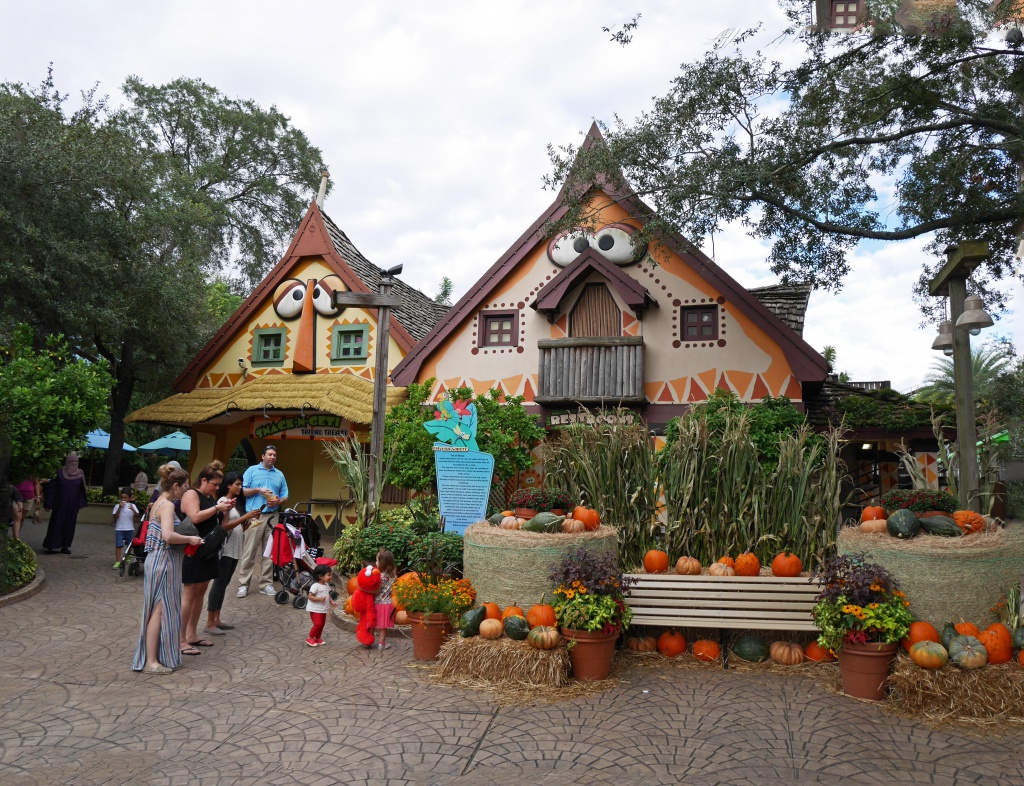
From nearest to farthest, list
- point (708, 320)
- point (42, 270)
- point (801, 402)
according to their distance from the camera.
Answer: point (801, 402) → point (708, 320) → point (42, 270)

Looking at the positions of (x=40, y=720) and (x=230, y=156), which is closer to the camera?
(x=40, y=720)

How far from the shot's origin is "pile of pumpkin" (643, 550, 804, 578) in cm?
712

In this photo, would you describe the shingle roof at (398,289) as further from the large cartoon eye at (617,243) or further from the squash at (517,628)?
the squash at (517,628)

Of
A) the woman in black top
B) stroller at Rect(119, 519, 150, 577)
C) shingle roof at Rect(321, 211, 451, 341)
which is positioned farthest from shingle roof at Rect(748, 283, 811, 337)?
stroller at Rect(119, 519, 150, 577)

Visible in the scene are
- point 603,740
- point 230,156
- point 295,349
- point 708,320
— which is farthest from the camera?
point 230,156

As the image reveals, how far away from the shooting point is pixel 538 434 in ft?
44.1

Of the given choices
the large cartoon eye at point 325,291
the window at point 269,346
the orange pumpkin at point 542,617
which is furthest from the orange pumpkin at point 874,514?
the window at point 269,346

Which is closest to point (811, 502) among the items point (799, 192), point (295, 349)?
point (799, 192)

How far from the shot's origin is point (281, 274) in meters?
18.0

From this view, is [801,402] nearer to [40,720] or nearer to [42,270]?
[40,720]

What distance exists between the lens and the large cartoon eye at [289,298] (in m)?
17.8

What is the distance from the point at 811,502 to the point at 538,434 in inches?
244

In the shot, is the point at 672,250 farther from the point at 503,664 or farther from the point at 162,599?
the point at 162,599

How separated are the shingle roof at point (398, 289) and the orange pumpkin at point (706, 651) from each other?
36.8 ft
